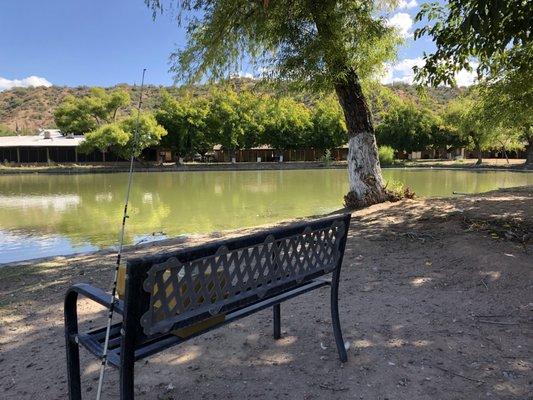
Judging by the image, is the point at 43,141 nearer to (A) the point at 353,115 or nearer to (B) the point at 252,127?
(B) the point at 252,127

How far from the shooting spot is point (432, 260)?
5039 mm

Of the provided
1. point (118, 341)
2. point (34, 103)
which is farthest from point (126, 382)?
point (34, 103)

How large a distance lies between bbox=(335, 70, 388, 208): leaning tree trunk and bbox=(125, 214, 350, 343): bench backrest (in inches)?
243

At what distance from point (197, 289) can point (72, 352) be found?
69 centimetres

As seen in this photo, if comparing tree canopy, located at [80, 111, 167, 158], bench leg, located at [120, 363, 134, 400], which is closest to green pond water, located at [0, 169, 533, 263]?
bench leg, located at [120, 363, 134, 400]

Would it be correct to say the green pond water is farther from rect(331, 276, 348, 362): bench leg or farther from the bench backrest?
the bench backrest

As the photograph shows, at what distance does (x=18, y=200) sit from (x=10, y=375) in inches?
755

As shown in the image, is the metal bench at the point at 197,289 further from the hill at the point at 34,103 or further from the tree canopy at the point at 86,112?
the hill at the point at 34,103

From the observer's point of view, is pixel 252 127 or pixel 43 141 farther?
pixel 252 127

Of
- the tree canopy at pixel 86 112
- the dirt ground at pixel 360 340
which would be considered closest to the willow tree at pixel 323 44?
the dirt ground at pixel 360 340

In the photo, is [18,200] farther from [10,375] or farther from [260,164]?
[260,164]

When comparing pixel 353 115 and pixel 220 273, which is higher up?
pixel 353 115

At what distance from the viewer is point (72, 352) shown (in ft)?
7.38

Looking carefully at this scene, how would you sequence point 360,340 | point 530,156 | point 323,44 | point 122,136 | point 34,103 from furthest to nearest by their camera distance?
1. point 34,103
2. point 122,136
3. point 530,156
4. point 323,44
5. point 360,340
